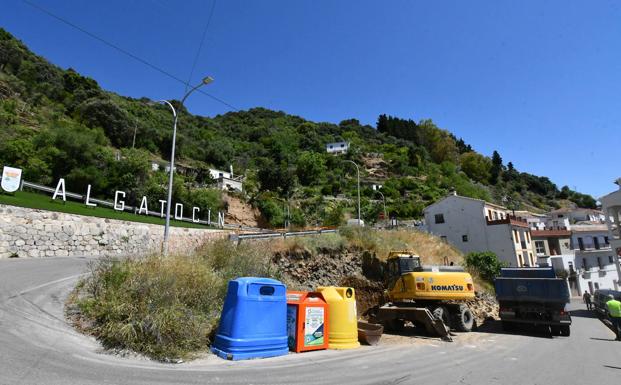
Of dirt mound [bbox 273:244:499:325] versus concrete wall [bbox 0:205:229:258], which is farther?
dirt mound [bbox 273:244:499:325]

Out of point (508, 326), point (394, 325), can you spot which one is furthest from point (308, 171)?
point (394, 325)

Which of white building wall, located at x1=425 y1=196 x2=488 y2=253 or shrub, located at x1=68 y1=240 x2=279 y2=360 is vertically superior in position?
white building wall, located at x1=425 y1=196 x2=488 y2=253

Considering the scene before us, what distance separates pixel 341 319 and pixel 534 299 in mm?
10115

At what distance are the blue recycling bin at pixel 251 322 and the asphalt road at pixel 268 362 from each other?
25cm

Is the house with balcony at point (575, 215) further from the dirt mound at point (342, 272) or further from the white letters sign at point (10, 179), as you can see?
the white letters sign at point (10, 179)

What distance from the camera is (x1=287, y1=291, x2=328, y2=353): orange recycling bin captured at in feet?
25.8

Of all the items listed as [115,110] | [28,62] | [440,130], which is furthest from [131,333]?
[440,130]

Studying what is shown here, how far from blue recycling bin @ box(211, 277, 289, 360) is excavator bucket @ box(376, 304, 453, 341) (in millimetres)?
6357

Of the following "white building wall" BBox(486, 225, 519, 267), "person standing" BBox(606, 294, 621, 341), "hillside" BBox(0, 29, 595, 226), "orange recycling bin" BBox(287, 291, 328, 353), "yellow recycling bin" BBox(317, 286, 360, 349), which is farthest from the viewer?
"white building wall" BBox(486, 225, 519, 267)

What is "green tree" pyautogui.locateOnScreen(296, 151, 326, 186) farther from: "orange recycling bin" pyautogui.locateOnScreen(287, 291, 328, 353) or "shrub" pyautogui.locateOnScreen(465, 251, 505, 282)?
"orange recycling bin" pyautogui.locateOnScreen(287, 291, 328, 353)

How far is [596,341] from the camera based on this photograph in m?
12.9

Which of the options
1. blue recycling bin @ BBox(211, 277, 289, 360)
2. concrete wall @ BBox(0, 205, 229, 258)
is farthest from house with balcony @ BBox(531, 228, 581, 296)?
blue recycling bin @ BBox(211, 277, 289, 360)

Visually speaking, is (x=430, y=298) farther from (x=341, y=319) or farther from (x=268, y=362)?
(x=268, y=362)

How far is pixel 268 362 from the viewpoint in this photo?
6754 millimetres
